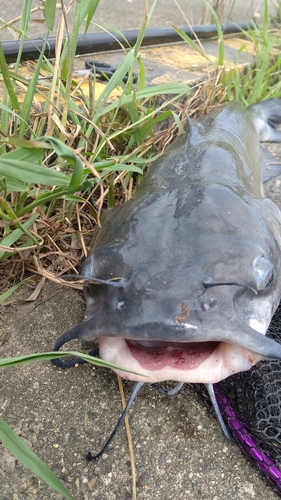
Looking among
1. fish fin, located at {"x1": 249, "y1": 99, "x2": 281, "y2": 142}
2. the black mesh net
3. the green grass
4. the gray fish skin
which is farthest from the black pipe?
the black mesh net

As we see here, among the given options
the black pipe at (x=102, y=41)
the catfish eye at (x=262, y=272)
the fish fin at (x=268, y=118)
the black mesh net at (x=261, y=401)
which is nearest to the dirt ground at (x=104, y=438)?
the black mesh net at (x=261, y=401)

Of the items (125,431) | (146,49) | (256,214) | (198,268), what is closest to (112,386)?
(125,431)

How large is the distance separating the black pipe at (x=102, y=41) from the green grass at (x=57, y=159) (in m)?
0.43

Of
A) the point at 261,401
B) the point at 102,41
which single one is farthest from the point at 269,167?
the point at 261,401

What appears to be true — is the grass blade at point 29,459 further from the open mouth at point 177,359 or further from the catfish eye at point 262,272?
the catfish eye at point 262,272

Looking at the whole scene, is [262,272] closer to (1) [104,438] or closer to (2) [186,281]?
(2) [186,281]

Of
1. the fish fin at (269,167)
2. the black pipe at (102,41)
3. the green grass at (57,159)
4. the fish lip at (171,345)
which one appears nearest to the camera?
the green grass at (57,159)

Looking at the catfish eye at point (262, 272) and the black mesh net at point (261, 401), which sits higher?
the catfish eye at point (262, 272)

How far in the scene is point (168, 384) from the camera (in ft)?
5.17

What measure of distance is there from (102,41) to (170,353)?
2764mm

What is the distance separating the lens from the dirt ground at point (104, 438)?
4.34ft

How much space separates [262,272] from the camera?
54.6 inches

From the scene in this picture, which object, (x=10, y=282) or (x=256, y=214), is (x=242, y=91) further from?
(x=10, y=282)

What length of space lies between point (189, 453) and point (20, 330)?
0.77 m
